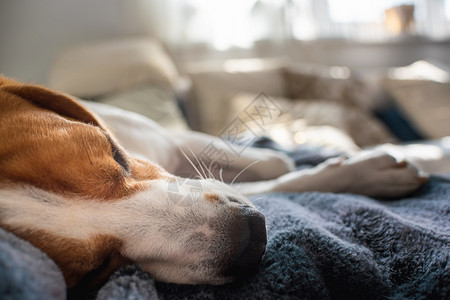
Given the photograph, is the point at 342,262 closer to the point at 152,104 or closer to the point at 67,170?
the point at 67,170

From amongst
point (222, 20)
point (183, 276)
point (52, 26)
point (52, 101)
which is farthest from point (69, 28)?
point (183, 276)

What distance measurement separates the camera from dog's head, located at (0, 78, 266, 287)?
71 cm

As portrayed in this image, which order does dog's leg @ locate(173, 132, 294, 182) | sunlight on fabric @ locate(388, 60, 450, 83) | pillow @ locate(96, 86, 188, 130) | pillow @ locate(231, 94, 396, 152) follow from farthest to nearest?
sunlight on fabric @ locate(388, 60, 450, 83), pillow @ locate(96, 86, 188, 130), pillow @ locate(231, 94, 396, 152), dog's leg @ locate(173, 132, 294, 182)

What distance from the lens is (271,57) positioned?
4.67 metres

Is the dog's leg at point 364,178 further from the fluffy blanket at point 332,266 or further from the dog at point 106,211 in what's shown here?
the dog at point 106,211

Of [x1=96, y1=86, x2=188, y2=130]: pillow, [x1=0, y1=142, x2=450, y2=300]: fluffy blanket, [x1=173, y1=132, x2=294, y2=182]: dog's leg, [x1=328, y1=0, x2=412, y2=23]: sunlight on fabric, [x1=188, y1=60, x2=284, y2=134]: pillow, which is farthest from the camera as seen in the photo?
[x1=328, y1=0, x2=412, y2=23]: sunlight on fabric

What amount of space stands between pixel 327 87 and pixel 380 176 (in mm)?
2408

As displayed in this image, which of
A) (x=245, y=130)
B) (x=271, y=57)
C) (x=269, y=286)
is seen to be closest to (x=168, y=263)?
(x=269, y=286)

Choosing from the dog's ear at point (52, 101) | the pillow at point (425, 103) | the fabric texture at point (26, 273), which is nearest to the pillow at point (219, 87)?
the pillow at point (425, 103)

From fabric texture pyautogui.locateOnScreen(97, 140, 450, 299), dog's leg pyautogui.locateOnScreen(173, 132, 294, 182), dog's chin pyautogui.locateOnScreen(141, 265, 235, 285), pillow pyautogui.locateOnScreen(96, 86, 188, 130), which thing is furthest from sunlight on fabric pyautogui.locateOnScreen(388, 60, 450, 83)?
dog's chin pyautogui.locateOnScreen(141, 265, 235, 285)

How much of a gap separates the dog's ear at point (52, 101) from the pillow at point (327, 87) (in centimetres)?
278

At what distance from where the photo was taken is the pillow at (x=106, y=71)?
3113mm

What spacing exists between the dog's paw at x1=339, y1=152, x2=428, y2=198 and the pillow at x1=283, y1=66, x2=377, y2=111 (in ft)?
7.49

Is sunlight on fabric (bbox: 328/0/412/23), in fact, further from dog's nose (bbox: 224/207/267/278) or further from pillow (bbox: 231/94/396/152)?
dog's nose (bbox: 224/207/267/278)
